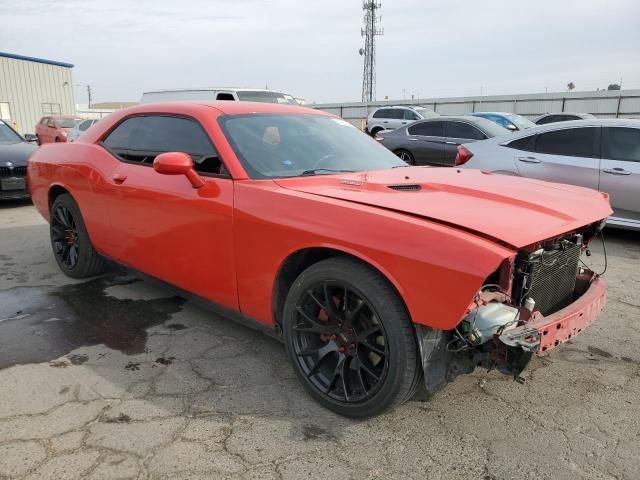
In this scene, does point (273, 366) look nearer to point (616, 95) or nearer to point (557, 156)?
point (557, 156)

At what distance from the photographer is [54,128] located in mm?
16438

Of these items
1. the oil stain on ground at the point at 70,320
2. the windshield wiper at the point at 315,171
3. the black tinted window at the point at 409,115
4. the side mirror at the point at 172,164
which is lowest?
the oil stain on ground at the point at 70,320

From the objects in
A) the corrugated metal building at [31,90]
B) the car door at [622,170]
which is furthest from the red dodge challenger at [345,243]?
the corrugated metal building at [31,90]

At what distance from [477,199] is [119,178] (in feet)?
8.22

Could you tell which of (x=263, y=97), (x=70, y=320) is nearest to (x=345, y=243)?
(x=70, y=320)

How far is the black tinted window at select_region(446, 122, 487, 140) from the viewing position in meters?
10.2

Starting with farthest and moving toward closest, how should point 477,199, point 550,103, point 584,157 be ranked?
1. point 550,103
2. point 584,157
3. point 477,199

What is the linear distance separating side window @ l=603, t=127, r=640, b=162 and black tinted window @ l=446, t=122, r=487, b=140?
4424 mm

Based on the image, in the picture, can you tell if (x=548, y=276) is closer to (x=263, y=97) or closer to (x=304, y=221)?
(x=304, y=221)

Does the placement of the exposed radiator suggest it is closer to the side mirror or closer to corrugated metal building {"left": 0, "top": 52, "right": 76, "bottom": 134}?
the side mirror

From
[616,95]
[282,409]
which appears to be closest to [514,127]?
[282,409]

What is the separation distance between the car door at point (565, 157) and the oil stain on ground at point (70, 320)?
14.7 feet

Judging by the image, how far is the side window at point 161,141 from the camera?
3.12m

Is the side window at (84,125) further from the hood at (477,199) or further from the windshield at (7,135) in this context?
the hood at (477,199)
